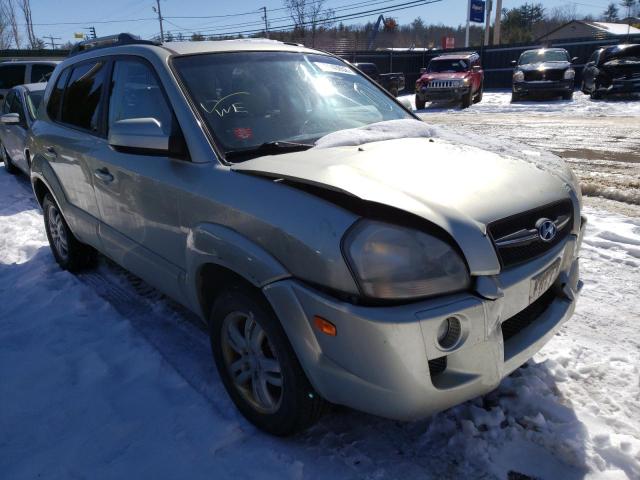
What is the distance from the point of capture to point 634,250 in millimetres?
4289

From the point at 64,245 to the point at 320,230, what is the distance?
346 cm

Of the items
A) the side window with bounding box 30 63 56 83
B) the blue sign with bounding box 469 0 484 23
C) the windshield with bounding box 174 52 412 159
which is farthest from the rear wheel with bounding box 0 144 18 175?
the blue sign with bounding box 469 0 484 23

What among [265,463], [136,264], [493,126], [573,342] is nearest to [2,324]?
[136,264]

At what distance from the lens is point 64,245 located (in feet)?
14.8

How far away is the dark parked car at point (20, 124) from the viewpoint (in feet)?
26.2

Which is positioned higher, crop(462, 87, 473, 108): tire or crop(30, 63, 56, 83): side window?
crop(30, 63, 56, 83): side window

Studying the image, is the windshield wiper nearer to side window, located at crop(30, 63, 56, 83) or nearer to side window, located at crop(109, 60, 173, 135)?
side window, located at crop(109, 60, 173, 135)

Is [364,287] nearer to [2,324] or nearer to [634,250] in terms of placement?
[2,324]

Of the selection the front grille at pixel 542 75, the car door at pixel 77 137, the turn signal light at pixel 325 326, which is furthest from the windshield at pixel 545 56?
the turn signal light at pixel 325 326

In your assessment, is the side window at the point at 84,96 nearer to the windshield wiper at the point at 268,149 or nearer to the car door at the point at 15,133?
the windshield wiper at the point at 268,149

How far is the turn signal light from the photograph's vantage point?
1844mm

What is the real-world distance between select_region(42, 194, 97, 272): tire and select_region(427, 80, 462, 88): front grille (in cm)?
1519

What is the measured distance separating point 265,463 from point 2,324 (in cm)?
244

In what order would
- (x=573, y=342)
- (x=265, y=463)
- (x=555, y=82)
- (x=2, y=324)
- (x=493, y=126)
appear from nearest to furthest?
(x=265, y=463) → (x=573, y=342) → (x=2, y=324) → (x=493, y=126) → (x=555, y=82)
